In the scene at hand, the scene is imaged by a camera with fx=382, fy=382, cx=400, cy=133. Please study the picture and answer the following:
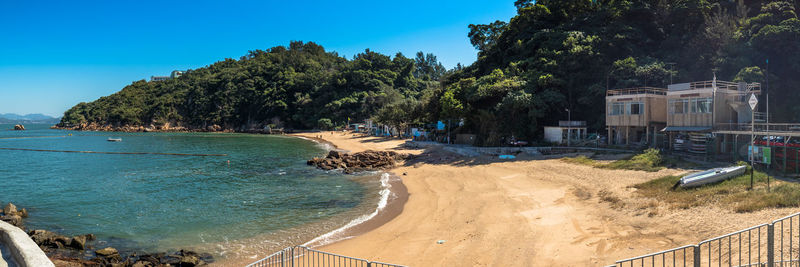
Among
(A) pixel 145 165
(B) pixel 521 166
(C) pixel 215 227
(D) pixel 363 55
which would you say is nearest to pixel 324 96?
(D) pixel 363 55

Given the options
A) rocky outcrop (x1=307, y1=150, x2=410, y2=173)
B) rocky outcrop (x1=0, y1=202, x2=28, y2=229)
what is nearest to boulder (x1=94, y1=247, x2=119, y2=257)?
rocky outcrop (x1=0, y1=202, x2=28, y2=229)

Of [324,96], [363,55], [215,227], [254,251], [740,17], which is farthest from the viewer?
[363,55]

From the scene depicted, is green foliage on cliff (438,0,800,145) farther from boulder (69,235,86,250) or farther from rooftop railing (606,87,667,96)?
boulder (69,235,86,250)

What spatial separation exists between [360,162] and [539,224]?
21.7 metres

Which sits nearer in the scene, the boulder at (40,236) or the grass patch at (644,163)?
the boulder at (40,236)

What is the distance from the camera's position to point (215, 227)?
16453 mm

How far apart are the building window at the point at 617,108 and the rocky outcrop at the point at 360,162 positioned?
59.6 feet

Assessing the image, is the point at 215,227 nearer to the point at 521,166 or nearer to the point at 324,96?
the point at 521,166

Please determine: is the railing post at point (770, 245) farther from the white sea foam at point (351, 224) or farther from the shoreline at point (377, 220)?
the white sea foam at point (351, 224)

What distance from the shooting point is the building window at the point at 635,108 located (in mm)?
30391

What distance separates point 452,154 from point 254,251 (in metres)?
24.8

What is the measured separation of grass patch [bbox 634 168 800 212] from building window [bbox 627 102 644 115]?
16.1 m

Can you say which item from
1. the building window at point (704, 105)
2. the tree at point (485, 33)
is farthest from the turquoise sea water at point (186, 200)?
the tree at point (485, 33)

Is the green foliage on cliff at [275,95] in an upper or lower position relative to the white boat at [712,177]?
upper
